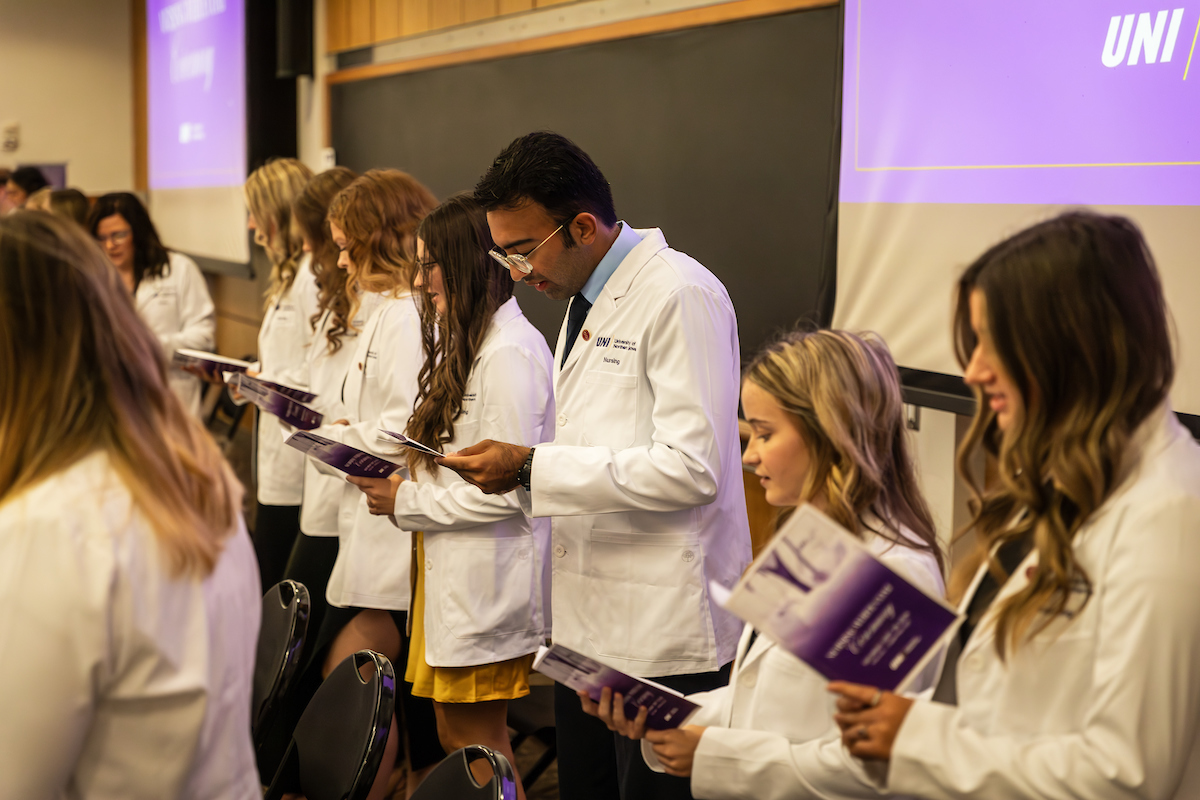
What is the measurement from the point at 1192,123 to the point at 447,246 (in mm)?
1439

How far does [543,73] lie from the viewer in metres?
3.86

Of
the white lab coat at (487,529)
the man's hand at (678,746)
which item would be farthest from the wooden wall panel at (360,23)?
the man's hand at (678,746)

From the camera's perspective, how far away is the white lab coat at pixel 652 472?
1.73m

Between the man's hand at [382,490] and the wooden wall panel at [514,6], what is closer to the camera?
the man's hand at [382,490]

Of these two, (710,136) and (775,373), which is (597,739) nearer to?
(775,373)

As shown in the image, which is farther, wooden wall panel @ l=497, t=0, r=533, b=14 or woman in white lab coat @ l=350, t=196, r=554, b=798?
wooden wall panel @ l=497, t=0, r=533, b=14

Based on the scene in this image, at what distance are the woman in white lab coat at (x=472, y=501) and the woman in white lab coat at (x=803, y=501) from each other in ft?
2.44

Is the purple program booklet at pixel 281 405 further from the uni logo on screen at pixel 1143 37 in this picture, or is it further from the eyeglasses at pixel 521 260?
the uni logo on screen at pixel 1143 37

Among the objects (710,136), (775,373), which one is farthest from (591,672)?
(710,136)

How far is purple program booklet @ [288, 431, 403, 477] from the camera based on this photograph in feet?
6.57

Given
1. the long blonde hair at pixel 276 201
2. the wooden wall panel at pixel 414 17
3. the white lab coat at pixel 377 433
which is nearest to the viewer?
the white lab coat at pixel 377 433

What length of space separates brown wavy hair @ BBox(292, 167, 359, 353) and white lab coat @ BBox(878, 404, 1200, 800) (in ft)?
7.28

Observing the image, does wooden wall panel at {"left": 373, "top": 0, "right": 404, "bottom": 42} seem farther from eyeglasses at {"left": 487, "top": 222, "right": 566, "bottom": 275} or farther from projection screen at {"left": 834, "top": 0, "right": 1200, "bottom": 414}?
eyeglasses at {"left": 487, "top": 222, "right": 566, "bottom": 275}

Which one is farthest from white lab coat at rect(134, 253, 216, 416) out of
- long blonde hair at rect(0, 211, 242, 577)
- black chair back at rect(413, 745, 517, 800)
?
long blonde hair at rect(0, 211, 242, 577)
